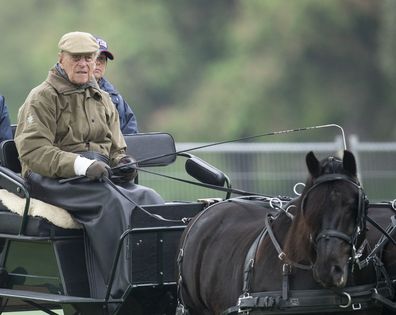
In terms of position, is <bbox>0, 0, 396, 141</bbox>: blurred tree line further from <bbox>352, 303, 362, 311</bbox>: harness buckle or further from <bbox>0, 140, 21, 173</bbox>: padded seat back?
<bbox>352, 303, 362, 311</bbox>: harness buckle

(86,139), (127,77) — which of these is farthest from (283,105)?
(86,139)

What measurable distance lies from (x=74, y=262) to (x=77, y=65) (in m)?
1.11

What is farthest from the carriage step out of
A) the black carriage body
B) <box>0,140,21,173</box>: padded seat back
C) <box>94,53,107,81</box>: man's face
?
<box>94,53,107,81</box>: man's face

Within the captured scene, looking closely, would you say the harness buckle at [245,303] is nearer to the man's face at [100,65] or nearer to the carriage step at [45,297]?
the carriage step at [45,297]

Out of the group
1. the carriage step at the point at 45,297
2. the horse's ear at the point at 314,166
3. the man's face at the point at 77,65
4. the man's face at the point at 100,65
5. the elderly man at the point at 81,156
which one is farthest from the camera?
the man's face at the point at 100,65

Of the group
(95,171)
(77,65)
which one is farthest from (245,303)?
(77,65)

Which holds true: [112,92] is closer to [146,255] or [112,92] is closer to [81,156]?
[81,156]

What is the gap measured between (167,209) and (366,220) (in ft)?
4.75

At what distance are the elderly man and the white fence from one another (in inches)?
271

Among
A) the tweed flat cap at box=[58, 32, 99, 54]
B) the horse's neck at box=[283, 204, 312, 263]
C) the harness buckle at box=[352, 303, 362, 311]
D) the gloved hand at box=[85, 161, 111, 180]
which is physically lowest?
the harness buckle at box=[352, 303, 362, 311]

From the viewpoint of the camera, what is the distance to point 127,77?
30969 mm

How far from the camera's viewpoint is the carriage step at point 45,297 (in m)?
6.51

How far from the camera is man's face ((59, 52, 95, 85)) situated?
22.5 feet

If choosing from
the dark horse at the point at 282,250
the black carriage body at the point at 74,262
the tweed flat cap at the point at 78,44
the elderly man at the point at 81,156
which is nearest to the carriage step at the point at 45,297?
the black carriage body at the point at 74,262
